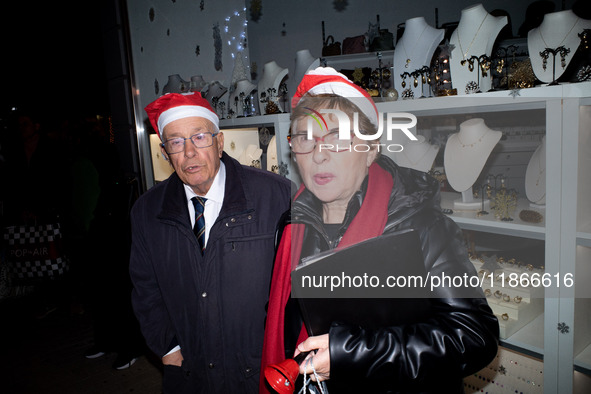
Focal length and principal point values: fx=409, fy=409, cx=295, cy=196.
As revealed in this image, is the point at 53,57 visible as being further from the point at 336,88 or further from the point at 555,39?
the point at 555,39

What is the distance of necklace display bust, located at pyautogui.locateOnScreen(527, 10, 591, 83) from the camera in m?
1.45

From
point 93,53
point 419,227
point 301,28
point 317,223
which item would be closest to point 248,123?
point 317,223

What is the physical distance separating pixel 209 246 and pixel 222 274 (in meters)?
0.12

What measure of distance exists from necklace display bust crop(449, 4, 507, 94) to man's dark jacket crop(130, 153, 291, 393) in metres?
0.84

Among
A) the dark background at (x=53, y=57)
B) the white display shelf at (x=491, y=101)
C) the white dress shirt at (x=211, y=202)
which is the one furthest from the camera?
the dark background at (x=53, y=57)

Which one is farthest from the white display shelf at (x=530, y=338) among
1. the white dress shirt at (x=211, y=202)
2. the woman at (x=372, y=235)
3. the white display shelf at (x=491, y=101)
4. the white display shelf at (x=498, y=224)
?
the white dress shirt at (x=211, y=202)

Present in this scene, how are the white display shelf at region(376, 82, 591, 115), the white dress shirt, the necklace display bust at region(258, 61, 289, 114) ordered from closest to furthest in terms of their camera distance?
the white display shelf at region(376, 82, 591, 115)
the white dress shirt
the necklace display bust at region(258, 61, 289, 114)

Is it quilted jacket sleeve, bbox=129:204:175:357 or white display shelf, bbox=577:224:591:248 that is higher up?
white display shelf, bbox=577:224:591:248

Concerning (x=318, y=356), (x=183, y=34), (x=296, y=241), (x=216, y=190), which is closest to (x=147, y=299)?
(x=216, y=190)

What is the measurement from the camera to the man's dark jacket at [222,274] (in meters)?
1.61

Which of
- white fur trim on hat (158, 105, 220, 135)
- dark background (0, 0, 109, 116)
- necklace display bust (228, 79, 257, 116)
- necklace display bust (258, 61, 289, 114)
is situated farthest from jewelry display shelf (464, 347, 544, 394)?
dark background (0, 0, 109, 116)

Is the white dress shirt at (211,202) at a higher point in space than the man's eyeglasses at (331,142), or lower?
lower

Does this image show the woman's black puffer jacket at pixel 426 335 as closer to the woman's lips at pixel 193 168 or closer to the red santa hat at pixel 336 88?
the red santa hat at pixel 336 88

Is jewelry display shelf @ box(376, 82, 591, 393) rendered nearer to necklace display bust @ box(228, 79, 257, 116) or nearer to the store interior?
the store interior
